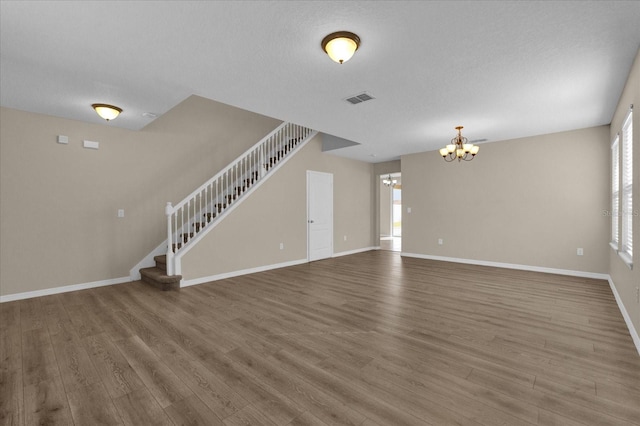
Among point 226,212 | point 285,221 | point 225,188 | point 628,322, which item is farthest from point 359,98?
point 628,322

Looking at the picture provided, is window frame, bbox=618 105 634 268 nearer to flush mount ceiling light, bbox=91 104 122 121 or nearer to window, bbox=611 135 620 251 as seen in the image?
window, bbox=611 135 620 251

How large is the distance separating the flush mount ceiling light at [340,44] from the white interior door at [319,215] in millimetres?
4503

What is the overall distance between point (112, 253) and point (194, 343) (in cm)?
333

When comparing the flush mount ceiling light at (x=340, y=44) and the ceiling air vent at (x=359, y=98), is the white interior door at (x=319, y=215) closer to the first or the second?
the ceiling air vent at (x=359, y=98)

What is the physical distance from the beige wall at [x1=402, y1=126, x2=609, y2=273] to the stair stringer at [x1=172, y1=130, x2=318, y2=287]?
10.1ft

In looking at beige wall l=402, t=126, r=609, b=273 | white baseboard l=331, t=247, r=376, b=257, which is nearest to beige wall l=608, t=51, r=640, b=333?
beige wall l=402, t=126, r=609, b=273

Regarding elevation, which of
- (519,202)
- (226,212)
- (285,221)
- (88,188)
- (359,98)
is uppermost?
(359,98)

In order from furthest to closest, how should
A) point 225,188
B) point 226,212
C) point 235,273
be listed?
point 225,188 < point 235,273 < point 226,212

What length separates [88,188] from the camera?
4762 mm

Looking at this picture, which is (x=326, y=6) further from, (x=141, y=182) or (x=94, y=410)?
(x=141, y=182)

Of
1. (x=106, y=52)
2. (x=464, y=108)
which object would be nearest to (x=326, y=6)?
(x=106, y=52)

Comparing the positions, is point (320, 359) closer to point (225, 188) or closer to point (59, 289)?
point (59, 289)

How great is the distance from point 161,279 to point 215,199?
6.98ft

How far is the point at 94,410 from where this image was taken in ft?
5.96
